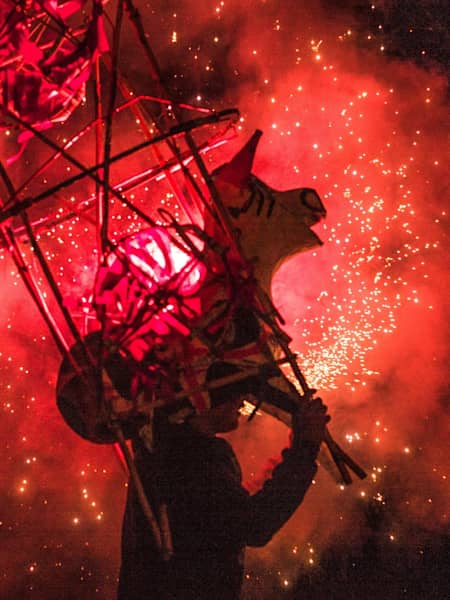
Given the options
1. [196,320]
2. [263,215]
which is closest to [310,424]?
[196,320]

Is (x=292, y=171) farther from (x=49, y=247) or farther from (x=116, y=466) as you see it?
(x=116, y=466)

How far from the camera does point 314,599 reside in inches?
126

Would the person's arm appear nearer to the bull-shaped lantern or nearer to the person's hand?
the person's hand

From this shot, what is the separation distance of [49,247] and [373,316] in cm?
153

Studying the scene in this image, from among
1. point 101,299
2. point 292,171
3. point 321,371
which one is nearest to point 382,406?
point 321,371

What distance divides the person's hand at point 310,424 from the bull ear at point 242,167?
593mm

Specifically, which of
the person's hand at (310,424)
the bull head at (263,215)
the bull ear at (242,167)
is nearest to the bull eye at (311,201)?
the bull head at (263,215)

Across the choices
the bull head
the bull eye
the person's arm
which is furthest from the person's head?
the bull eye

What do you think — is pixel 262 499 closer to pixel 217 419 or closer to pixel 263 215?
pixel 217 419

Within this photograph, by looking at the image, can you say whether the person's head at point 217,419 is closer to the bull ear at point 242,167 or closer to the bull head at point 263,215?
the bull head at point 263,215

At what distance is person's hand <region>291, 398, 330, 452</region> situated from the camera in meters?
1.75

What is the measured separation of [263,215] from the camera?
1802 mm

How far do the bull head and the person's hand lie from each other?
12.7 inches

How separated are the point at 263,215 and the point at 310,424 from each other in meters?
0.55
